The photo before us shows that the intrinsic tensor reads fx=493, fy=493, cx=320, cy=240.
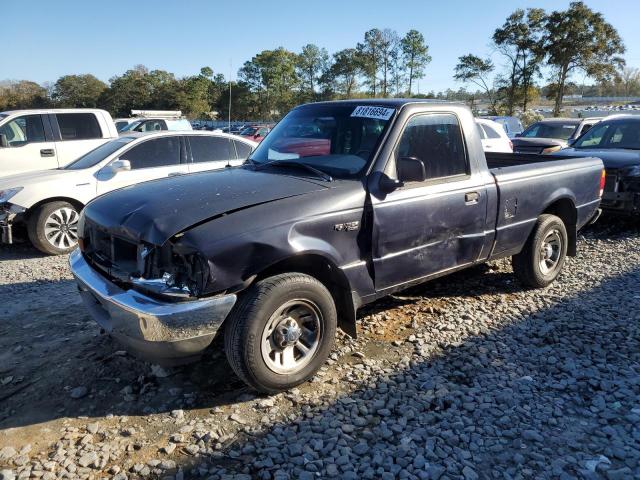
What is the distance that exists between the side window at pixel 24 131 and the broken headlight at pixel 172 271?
8186mm

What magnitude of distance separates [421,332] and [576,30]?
39094 mm

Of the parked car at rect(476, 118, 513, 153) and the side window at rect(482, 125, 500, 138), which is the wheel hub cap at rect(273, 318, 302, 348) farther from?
the side window at rect(482, 125, 500, 138)

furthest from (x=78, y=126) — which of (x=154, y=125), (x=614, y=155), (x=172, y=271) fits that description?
(x=614, y=155)

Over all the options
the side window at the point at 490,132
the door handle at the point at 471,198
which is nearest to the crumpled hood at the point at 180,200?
the door handle at the point at 471,198

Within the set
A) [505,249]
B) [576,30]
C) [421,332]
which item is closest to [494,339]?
[421,332]

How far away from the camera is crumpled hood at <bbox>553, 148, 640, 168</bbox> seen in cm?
749

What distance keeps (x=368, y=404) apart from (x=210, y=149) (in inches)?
229

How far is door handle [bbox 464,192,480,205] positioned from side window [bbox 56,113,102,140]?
8306mm

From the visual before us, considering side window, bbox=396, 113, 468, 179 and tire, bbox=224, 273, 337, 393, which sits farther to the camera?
side window, bbox=396, 113, 468, 179

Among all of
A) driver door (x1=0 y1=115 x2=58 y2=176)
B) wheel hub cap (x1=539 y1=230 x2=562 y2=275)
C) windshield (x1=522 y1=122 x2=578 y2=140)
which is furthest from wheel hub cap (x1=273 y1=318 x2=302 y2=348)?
windshield (x1=522 y1=122 x2=578 y2=140)

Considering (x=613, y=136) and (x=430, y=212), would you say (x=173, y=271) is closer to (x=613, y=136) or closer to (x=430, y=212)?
(x=430, y=212)

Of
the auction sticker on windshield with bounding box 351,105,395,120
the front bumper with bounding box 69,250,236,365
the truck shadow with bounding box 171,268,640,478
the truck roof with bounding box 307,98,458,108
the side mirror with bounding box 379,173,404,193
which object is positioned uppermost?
the truck roof with bounding box 307,98,458,108

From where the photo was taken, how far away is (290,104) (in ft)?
231

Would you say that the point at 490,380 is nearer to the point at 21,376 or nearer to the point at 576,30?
the point at 21,376
